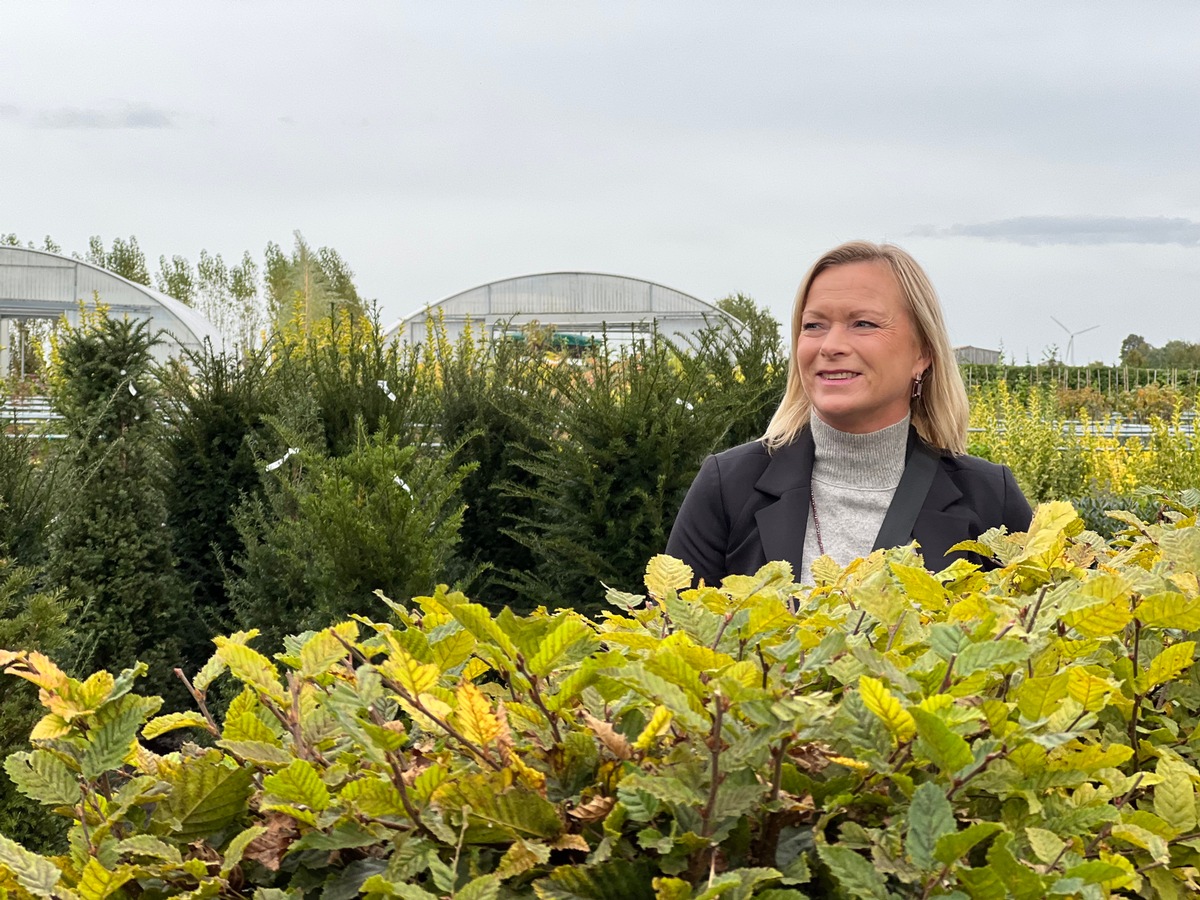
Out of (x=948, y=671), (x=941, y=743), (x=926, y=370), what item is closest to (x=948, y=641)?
(x=948, y=671)

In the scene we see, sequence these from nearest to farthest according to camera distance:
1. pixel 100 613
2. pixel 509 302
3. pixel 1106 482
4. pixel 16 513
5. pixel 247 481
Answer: pixel 16 513
pixel 100 613
pixel 247 481
pixel 1106 482
pixel 509 302

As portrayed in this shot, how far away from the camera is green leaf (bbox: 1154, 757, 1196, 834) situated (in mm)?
1021

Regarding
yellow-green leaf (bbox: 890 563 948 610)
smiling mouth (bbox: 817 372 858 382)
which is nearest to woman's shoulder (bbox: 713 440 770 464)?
smiling mouth (bbox: 817 372 858 382)

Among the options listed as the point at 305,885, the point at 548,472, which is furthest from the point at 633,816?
the point at 548,472

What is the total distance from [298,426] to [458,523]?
1.45 m

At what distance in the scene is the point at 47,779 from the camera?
3.36ft

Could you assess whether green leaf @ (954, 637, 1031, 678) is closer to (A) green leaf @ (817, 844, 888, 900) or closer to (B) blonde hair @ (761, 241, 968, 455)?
(A) green leaf @ (817, 844, 888, 900)

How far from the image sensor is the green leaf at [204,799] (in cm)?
99

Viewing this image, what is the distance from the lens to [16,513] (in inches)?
146

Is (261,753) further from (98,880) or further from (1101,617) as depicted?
(1101,617)

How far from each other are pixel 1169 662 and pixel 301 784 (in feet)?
2.70

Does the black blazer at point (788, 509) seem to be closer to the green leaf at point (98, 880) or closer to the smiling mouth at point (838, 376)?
the smiling mouth at point (838, 376)

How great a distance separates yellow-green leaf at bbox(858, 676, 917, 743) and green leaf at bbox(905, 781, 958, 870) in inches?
2.3

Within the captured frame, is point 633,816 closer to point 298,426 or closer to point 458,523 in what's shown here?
point 458,523
